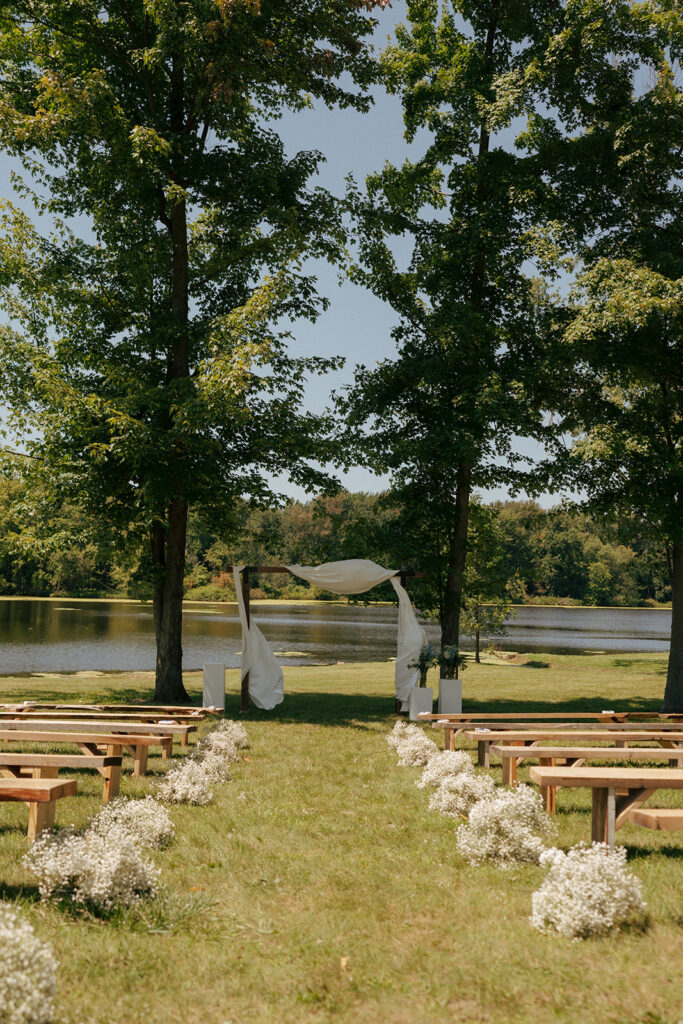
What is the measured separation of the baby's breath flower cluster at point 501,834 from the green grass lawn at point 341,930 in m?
0.14

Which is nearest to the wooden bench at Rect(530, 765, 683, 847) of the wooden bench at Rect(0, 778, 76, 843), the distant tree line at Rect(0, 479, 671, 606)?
the wooden bench at Rect(0, 778, 76, 843)

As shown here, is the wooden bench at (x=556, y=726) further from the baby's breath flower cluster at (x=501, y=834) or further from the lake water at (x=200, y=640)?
the lake water at (x=200, y=640)

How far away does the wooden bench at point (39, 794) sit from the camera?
493 cm

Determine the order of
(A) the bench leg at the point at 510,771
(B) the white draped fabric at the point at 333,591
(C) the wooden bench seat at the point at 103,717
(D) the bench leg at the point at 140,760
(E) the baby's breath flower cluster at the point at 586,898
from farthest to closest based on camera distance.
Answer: (B) the white draped fabric at the point at 333,591 < (C) the wooden bench seat at the point at 103,717 < (D) the bench leg at the point at 140,760 < (A) the bench leg at the point at 510,771 < (E) the baby's breath flower cluster at the point at 586,898

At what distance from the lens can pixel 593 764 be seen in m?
9.56

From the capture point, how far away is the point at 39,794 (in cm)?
492

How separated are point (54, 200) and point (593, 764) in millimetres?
16190

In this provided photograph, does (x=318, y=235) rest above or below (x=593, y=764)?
above

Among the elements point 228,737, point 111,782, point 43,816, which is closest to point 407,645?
point 228,737

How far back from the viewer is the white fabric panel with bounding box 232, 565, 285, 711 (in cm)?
1578

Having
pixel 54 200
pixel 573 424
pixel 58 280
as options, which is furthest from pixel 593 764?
pixel 54 200

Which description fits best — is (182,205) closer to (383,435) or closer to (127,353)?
(127,353)

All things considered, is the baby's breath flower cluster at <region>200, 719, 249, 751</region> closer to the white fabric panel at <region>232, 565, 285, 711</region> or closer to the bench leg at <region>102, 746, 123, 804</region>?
the bench leg at <region>102, 746, 123, 804</region>

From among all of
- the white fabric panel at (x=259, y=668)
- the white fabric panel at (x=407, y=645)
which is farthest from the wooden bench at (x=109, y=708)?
the white fabric panel at (x=407, y=645)
